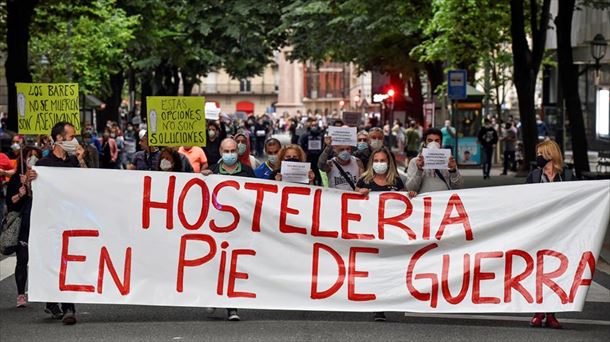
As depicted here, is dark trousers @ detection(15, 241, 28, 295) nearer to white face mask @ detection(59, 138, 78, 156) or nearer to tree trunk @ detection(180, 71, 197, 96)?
white face mask @ detection(59, 138, 78, 156)

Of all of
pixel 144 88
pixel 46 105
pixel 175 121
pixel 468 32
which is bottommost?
pixel 175 121

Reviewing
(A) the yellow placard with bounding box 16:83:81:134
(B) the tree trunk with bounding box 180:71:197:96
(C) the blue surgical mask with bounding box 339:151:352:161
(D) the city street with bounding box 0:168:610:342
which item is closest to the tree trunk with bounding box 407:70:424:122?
(B) the tree trunk with bounding box 180:71:197:96

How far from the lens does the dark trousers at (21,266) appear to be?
13001 millimetres

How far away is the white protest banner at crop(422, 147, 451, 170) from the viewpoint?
1292 centimetres

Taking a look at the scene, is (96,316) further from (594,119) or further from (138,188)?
(594,119)

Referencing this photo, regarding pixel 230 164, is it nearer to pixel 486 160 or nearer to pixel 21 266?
pixel 21 266

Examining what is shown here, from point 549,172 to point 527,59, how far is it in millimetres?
22749

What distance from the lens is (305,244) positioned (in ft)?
39.8

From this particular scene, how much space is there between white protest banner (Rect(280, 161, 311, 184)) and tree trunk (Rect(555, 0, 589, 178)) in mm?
13789

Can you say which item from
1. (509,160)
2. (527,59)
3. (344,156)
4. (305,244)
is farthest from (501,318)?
(509,160)

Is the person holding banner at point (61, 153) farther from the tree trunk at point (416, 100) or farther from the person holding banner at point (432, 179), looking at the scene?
the tree trunk at point (416, 100)

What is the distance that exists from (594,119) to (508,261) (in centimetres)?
4683

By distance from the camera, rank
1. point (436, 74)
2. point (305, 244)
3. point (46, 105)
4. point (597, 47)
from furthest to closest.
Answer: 1. point (436, 74)
2. point (597, 47)
3. point (46, 105)
4. point (305, 244)

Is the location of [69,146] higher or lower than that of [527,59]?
lower
